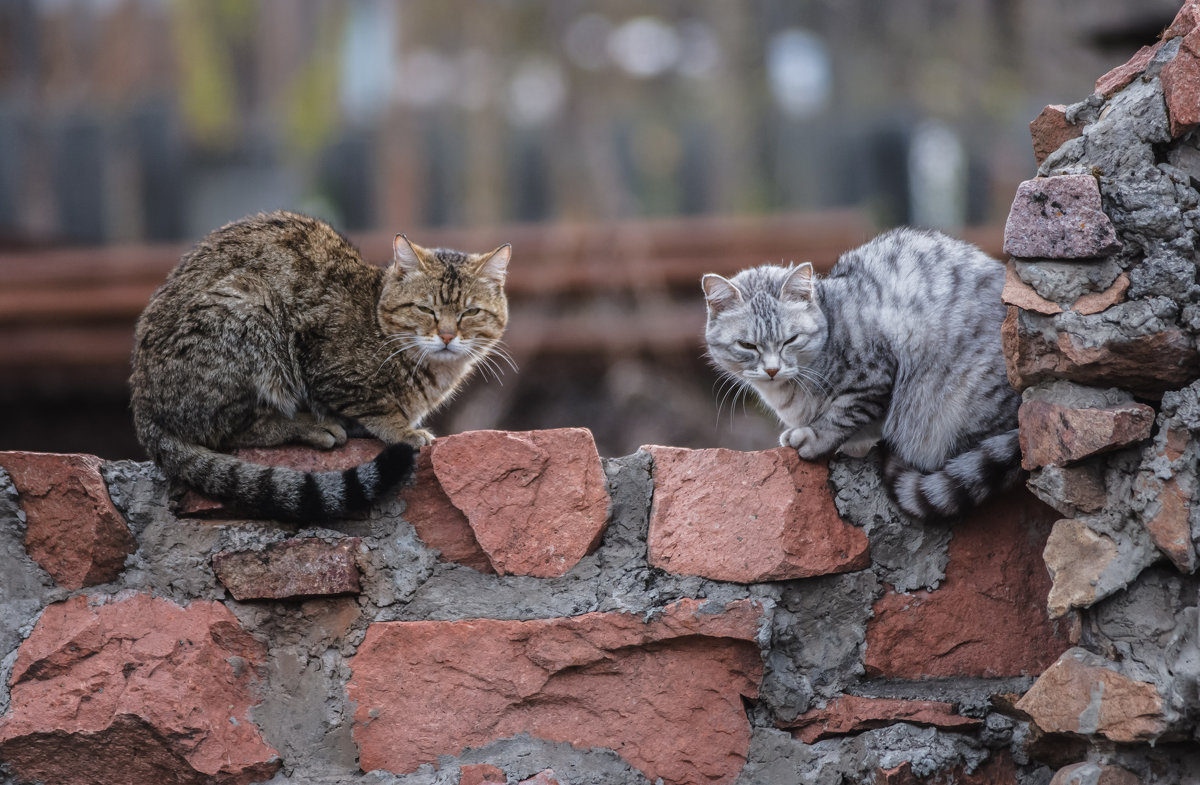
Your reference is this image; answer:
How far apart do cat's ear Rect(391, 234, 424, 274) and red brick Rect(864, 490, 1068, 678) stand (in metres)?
1.69

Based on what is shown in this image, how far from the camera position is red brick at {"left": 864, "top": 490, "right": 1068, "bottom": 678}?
2270mm

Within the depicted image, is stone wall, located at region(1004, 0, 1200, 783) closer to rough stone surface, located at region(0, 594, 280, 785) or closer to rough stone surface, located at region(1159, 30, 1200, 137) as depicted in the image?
rough stone surface, located at region(1159, 30, 1200, 137)

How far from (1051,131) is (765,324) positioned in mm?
949

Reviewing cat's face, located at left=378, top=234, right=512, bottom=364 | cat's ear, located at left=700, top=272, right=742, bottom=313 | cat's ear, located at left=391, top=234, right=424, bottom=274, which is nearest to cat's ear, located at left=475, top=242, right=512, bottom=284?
cat's face, located at left=378, top=234, right=512, bottom=364

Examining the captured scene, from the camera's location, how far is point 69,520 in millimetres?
2359

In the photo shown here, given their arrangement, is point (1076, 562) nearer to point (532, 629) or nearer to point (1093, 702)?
point (1093, 702)

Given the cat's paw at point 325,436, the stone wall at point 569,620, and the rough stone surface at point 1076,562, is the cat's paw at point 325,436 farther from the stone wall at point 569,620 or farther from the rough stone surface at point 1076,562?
the rough stone surface at point 1076,562

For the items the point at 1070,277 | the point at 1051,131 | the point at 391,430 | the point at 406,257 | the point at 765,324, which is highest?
the point at 1051,131

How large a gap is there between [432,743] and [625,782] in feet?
1.34

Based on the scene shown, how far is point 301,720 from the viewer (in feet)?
7.56

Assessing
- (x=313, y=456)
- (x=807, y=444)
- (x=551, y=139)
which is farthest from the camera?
(x=551, y=139)

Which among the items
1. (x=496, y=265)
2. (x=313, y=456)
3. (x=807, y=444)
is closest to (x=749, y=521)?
(x=807, y=444)

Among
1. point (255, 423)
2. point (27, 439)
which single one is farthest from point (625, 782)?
point (27, 439)

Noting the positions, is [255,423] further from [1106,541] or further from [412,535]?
[1106,541]
